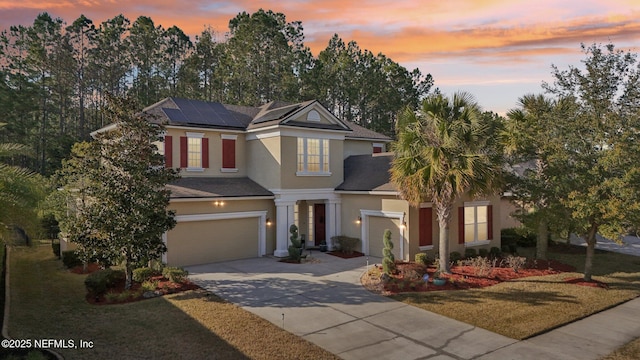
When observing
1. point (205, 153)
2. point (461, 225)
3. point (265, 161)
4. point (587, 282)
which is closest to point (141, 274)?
point (205, 153)

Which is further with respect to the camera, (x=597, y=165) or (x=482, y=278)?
(x=482, y=278)

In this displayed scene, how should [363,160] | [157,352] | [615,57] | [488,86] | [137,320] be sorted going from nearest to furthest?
1. [157,352]
2. [137,320]
3. [615,57]
4. [488,86]
5. [363,160]

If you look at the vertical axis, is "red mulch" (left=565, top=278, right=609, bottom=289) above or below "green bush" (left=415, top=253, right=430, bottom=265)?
below

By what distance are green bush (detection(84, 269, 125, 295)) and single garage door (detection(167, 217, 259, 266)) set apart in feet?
11.2

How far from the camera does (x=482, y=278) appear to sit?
596 inches

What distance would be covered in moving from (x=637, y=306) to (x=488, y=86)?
36.4ft

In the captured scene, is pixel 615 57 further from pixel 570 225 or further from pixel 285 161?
pixel 285 161

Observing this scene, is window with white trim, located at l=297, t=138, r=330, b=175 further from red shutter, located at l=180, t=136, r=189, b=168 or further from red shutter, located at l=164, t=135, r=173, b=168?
red shutter, located at l=164, t=135, r=173, b=168

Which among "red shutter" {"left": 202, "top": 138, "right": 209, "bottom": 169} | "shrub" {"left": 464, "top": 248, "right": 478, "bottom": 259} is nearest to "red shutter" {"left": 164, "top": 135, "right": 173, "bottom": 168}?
"red shutter" {"left": 202, "top": 138, "right": 209, "bottom": 169}

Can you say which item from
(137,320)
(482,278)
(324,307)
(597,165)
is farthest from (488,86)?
(137,320)

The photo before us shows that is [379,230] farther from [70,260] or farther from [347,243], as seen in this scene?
[70,260]

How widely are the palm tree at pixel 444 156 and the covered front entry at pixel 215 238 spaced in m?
7.77

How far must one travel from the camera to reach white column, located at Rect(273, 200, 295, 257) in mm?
→ 19545

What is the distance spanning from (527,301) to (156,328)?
11.3m
